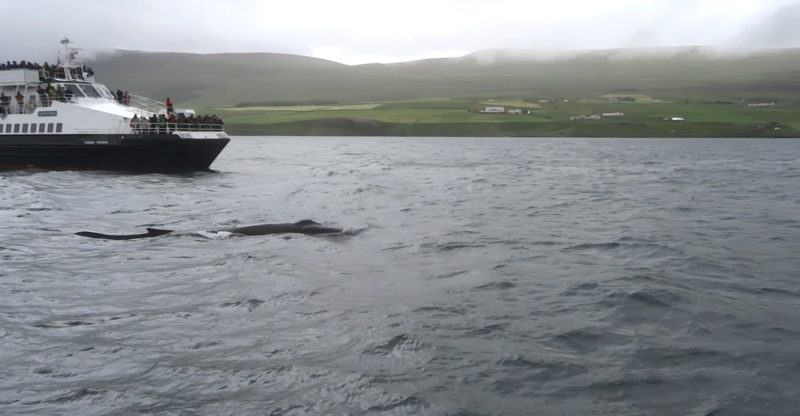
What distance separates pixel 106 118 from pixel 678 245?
38201 millimetres

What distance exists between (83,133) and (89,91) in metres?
5.84

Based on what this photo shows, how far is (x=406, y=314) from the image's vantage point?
1268 centimetres

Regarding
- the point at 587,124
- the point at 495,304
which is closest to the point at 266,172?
the point at 495,304

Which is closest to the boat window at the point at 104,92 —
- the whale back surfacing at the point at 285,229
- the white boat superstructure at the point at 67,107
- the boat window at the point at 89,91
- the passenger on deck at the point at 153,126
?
the white boat superstructure at the point at 67,107

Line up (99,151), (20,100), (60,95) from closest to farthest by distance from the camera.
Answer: (99,151)
(60,95)
(20,100)

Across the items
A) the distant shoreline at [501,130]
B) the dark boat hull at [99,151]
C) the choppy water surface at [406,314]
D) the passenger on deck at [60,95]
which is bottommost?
the choppy water surface at [406,314]

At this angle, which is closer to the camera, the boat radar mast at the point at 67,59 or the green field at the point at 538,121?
the boat radar mast at the point at 67,59

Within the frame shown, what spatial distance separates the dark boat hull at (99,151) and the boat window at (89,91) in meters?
5.36

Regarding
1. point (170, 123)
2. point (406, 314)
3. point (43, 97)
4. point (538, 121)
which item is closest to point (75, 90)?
point (43, 97)

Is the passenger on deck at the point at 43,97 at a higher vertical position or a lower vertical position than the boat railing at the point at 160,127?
higher

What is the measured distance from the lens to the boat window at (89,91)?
157 ft

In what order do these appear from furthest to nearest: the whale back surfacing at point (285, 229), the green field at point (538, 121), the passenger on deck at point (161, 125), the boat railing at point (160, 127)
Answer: the green field at point (538, 121) → the passenger on deck at point (161, 125) → the boat railing at point (160, 127) → the whale back surfacing at point (285, 229)

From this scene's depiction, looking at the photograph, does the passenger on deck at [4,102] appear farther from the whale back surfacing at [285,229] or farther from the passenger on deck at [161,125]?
the whale back surfacing at [285,229]

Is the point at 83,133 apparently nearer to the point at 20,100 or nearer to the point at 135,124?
the point at 135,124
